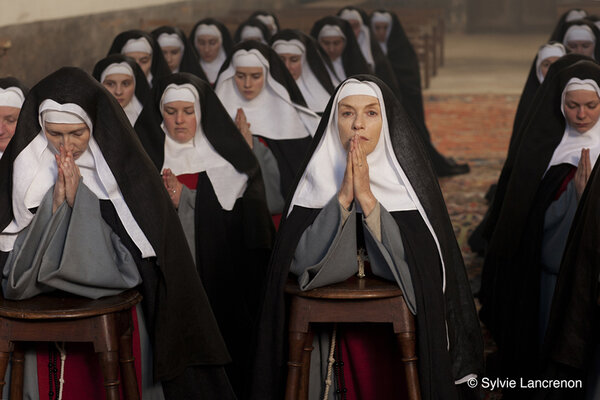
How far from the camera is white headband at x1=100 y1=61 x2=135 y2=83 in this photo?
263 inches

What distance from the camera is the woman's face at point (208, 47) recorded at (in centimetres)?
933

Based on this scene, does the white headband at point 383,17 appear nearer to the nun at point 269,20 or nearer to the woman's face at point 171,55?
the nun at point 269,20

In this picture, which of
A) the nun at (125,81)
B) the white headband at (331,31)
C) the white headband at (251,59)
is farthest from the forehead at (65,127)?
the white headband at (331,31)

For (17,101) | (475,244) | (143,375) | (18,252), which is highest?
(17,101)

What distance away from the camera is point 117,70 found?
669 centimetres

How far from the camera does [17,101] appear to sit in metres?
5.45

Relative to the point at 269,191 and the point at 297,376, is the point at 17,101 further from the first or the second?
the point at 297,376

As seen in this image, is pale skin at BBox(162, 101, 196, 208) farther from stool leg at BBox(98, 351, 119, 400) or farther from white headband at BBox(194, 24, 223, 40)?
white headband at BBox(194, 24, 223, 40)

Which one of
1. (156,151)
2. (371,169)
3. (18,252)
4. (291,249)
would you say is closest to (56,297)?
(18,252)

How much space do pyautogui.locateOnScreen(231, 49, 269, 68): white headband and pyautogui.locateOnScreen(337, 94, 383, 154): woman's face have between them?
2.65m

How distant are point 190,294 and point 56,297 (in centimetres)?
58

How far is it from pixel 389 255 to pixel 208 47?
18.8ft

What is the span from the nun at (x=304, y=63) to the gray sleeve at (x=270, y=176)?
1.43m

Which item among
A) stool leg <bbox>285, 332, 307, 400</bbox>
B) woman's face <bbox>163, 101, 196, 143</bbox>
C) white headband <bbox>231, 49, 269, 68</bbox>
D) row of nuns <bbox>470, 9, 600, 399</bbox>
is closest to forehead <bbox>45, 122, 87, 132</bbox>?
stool leg <bbox>285, 332, 307, 400</bbox>
